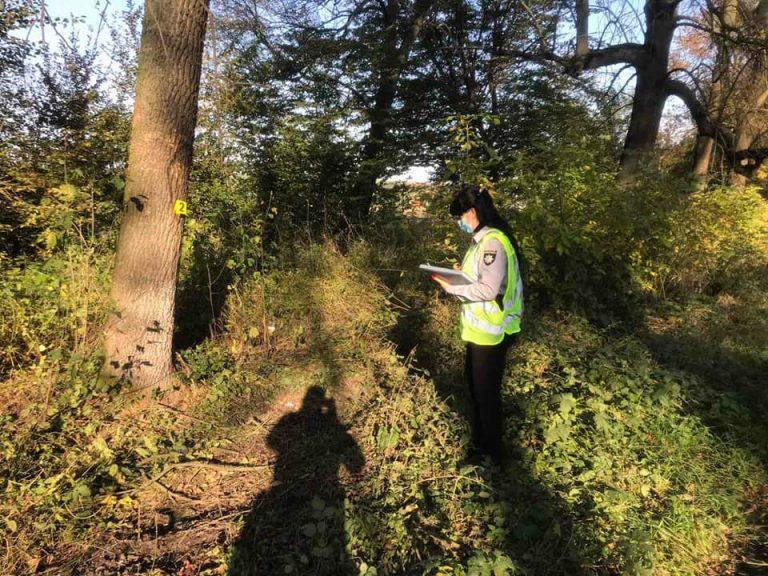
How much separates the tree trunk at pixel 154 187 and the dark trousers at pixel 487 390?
2607 millimetres

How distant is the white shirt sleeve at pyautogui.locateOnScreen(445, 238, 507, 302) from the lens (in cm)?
284

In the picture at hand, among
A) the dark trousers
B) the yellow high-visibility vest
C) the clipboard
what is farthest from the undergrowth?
the clipboard

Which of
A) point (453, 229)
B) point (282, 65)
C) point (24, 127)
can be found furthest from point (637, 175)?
point (24, 127)

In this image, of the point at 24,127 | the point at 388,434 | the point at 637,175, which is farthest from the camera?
the point at 637,175

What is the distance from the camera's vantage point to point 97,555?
2.43 meters

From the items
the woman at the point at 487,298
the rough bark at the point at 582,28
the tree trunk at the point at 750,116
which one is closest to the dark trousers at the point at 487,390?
the woman at the point at 487,298

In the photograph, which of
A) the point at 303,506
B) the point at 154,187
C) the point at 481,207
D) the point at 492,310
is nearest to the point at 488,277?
the point at 492,310

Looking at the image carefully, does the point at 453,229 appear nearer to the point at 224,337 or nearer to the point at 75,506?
the point at 224,337

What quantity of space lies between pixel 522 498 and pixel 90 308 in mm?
3913

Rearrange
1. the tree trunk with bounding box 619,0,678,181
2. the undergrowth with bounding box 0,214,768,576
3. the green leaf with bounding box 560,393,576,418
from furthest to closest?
the tree trunk with bounding box 619,0,678,181 < the green leaf with bounding box 560,393,576,418 < the undergrowth with bounding box 0,214,768,576

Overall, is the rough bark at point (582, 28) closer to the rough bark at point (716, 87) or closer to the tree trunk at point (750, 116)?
the rough bark at point (716, 87)

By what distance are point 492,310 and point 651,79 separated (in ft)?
28.7

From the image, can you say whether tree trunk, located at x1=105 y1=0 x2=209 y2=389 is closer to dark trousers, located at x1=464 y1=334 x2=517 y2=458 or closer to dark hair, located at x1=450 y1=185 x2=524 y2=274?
dark hair, located at x1=450 y1=185 x2=524 y2=274

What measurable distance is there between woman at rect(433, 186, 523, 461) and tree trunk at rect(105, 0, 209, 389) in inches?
91.7
